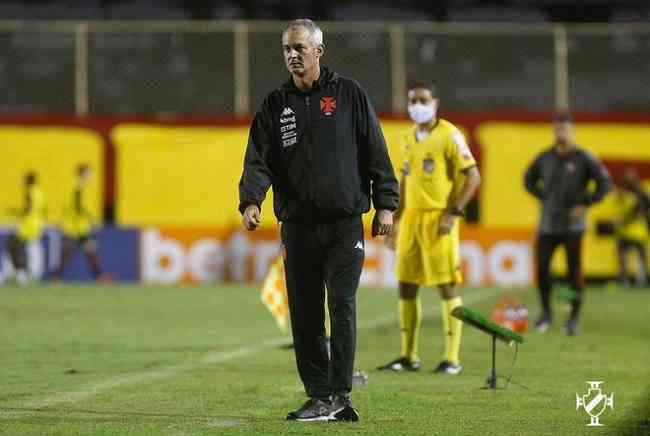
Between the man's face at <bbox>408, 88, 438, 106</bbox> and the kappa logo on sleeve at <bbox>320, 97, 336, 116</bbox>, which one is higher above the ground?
the man's face at <bbox>408, 88, 438, 106</bbox>

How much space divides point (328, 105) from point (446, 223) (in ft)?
11.0

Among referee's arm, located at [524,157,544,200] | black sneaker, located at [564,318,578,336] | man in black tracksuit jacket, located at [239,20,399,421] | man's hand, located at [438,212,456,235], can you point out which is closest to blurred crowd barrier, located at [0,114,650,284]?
referee's arm, located at [524,157,544,200]

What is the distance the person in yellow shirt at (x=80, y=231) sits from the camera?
82.1ft

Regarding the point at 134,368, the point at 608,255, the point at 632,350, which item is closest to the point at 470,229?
the point at 608,255

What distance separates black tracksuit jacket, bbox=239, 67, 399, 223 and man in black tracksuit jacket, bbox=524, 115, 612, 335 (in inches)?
298

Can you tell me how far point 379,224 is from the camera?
26.2ft

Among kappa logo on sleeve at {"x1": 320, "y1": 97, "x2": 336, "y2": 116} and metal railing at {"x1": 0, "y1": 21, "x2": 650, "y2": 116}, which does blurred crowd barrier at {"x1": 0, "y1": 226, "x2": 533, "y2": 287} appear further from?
kappa logo on sleeve at {"x1": 320, "y1": 97, "x2": 336, "y2": 116}

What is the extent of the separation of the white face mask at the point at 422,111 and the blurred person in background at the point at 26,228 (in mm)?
14538

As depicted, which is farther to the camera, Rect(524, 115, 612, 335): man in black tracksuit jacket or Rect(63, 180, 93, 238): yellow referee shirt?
Rect(63, 180, 93, 238): yellow referee shirt

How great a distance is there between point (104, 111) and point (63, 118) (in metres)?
0.74

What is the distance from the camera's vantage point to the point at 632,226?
80.3 ft

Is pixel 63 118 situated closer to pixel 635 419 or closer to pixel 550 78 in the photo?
pixel 550 78

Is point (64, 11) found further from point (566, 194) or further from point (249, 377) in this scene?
Result: point (249, 377)

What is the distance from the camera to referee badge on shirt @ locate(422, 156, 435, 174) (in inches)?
434
